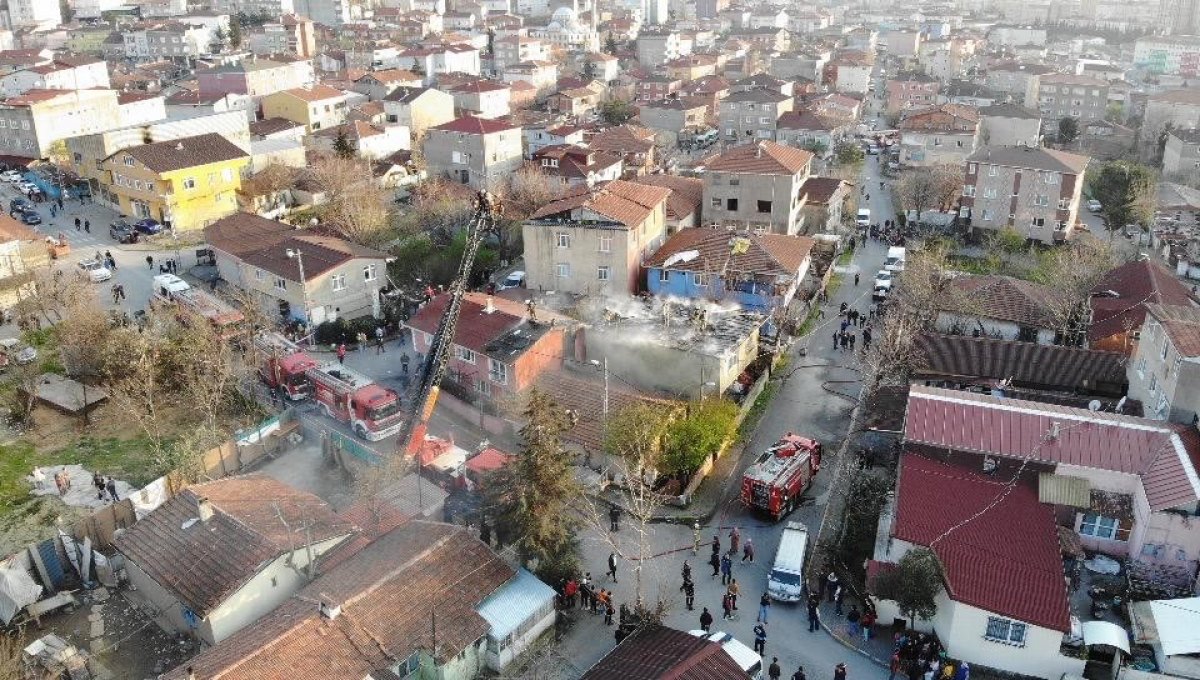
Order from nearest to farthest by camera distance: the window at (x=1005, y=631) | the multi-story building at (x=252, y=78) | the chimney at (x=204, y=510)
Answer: the window at (x=1005, y=631)
the chimney at (x=204, y=510)
the multi-story building at (x=252, y=78)

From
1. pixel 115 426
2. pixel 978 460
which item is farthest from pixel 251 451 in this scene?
pixel 978 460

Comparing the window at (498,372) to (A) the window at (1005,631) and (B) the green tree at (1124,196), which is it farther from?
(B) the green tree at (1124,196)

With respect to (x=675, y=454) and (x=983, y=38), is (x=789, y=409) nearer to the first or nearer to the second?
(x=675, y=454)

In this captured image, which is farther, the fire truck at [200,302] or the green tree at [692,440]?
the fire truck at [200,302]

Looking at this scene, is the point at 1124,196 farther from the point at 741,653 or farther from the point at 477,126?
the point at 741,653

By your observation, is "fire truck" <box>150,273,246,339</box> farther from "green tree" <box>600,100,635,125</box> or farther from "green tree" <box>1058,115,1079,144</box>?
"green tree" <box>1058,115,1079,144</box>

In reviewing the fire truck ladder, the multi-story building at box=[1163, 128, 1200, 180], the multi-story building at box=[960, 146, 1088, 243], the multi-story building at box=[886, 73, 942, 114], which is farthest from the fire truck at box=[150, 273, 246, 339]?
the multi-story building at box=[886, 73, 942, 114]

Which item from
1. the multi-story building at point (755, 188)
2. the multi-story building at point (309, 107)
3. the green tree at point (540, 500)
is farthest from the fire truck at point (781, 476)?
the multi-story building at point (309, 107)
